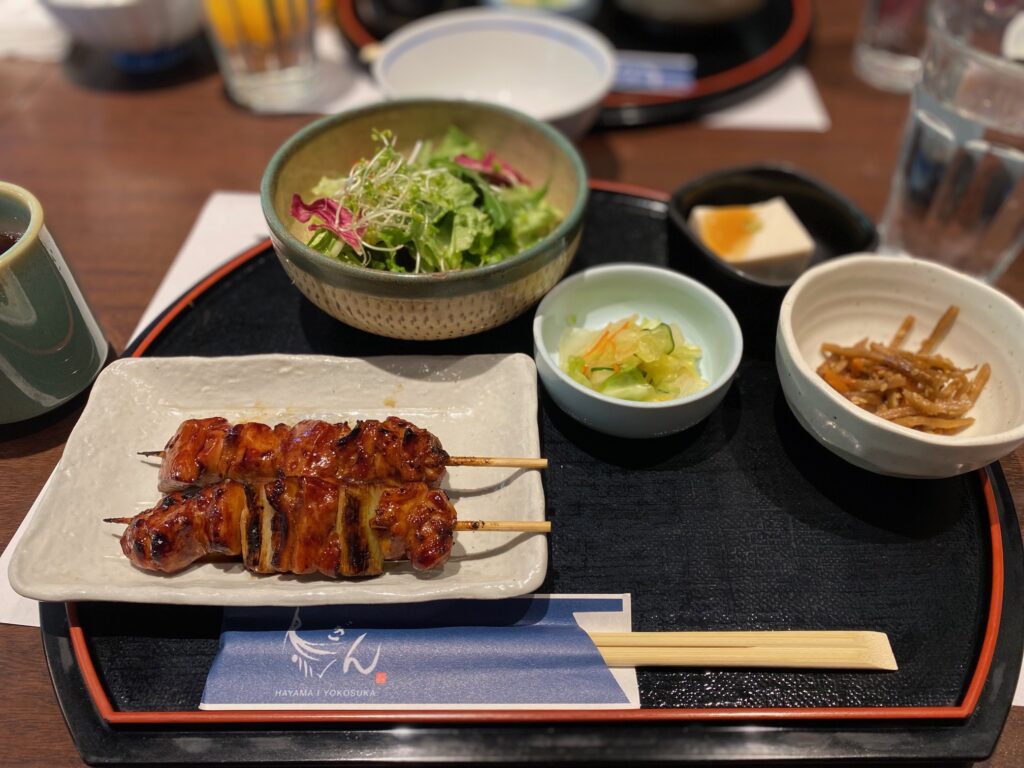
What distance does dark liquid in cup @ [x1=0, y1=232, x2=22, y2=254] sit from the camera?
6.21 ft

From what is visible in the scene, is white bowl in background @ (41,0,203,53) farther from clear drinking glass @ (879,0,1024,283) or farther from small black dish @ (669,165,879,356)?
clear drinking glass @ (879,0,1024,283)

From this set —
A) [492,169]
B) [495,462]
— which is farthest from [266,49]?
[495,462]

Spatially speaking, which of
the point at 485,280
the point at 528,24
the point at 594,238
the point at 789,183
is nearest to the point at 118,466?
the point at 485,280

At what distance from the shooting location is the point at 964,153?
8.08ft

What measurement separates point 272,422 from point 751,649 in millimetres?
1333

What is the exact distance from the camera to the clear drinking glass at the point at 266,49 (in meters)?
3.10

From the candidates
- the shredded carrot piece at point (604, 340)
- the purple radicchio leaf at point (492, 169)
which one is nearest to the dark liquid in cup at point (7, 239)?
the purple radicchio leaf at point (492, 169)

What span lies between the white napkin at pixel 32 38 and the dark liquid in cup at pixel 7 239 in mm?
2303

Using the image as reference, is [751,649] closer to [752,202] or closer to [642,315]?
[642,315]

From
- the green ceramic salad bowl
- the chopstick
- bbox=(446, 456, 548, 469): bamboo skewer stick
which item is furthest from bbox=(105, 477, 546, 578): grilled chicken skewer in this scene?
the green ceramic salad bowl

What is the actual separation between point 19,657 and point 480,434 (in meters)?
1.17

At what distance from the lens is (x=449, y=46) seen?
3219 mm

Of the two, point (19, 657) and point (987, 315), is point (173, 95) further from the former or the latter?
point (987, 315)

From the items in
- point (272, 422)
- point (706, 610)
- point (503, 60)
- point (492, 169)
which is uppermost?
point (492, 169)
